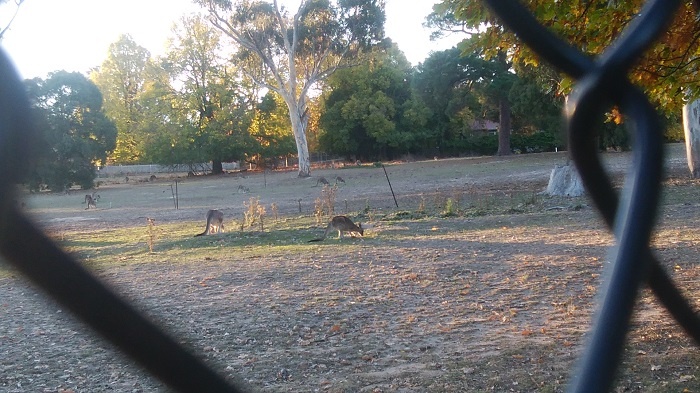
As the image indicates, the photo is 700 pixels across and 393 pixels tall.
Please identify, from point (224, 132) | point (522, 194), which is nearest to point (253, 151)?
point (224, 132)

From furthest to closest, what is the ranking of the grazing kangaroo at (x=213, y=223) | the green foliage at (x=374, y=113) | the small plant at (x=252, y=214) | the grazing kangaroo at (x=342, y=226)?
the green foliage at (x=374, y=113), the small plant at (x=252, y=214), the grazing kangaroo at (x=213, y=223), the grazing kangaroo at (x=342, y=226)

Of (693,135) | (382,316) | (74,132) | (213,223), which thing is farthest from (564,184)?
(74,132)

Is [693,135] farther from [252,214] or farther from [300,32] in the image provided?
[300,32]

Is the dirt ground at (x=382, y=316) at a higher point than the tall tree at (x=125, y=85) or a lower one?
lower

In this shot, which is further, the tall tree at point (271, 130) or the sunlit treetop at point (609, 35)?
the tall tree at point (271, 130)

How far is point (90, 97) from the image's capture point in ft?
144

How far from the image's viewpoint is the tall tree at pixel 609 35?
17.2 feet

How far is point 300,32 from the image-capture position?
41062 millimetres

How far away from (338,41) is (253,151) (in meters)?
21.3

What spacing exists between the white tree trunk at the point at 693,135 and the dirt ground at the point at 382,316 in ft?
35.8

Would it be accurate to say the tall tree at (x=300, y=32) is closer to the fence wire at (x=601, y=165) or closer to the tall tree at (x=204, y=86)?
the tall tree at (x=204, y=86)

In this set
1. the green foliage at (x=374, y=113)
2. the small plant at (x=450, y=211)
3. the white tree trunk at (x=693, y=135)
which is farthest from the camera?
the green foliage at (x=374, y=113)

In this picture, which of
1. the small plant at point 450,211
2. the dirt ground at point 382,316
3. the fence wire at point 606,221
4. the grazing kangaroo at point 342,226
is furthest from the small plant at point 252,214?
the fence wire at point 606,221

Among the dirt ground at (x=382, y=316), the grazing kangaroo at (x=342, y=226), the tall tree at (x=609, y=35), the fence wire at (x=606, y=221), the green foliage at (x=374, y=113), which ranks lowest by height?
the dirt ground at (x=382, y=316)
